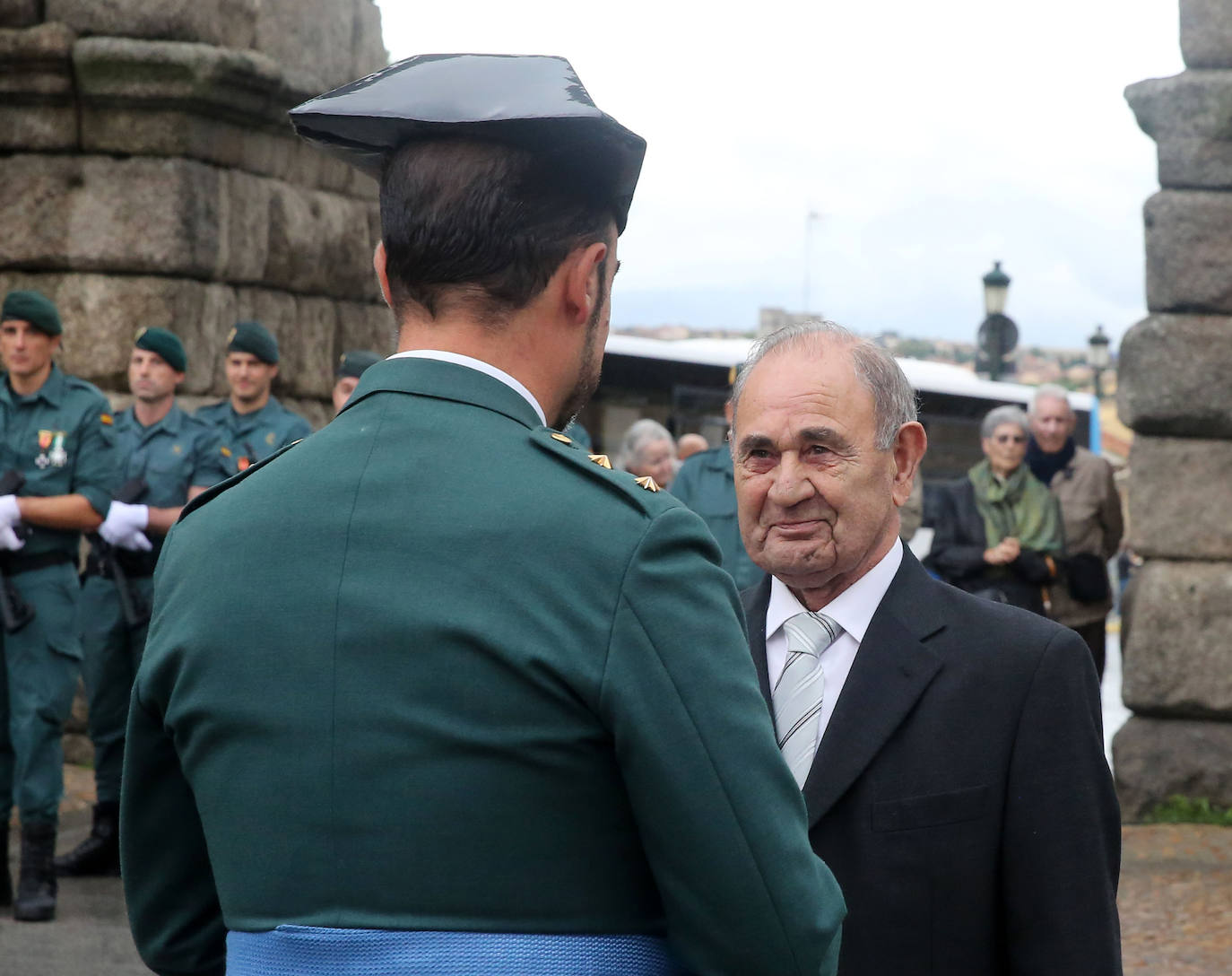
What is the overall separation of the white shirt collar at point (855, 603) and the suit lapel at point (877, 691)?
0.11 ft

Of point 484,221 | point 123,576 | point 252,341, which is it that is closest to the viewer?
point 484,221

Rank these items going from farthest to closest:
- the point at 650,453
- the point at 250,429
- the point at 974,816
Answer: the point at 650,453, the point at 250,429, the point at 974,816

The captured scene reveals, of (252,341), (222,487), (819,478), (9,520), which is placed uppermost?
(222,487)

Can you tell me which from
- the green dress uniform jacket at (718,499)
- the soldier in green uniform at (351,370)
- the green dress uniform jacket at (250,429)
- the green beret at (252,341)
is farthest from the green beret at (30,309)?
the green dress uniform jacket at (718,499)

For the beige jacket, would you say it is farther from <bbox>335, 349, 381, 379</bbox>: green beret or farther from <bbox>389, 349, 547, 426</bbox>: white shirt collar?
<bbox>389, 349, 547, 426</bbox>: white shirt collar

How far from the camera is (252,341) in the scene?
25.6 ft

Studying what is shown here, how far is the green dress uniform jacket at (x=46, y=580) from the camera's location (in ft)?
20.2

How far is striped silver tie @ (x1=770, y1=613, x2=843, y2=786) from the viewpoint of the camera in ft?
8.26

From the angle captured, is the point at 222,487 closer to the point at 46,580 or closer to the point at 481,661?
the point at 481,661

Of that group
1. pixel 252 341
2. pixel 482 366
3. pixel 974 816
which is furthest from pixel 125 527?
pixel 482 366

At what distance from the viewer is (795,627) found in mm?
2678

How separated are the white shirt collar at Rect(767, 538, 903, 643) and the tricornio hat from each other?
101cm

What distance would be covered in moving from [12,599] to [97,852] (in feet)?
4.07

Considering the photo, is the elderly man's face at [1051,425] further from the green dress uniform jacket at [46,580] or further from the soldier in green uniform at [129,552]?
the green dress uniform jacket at [46,580]
